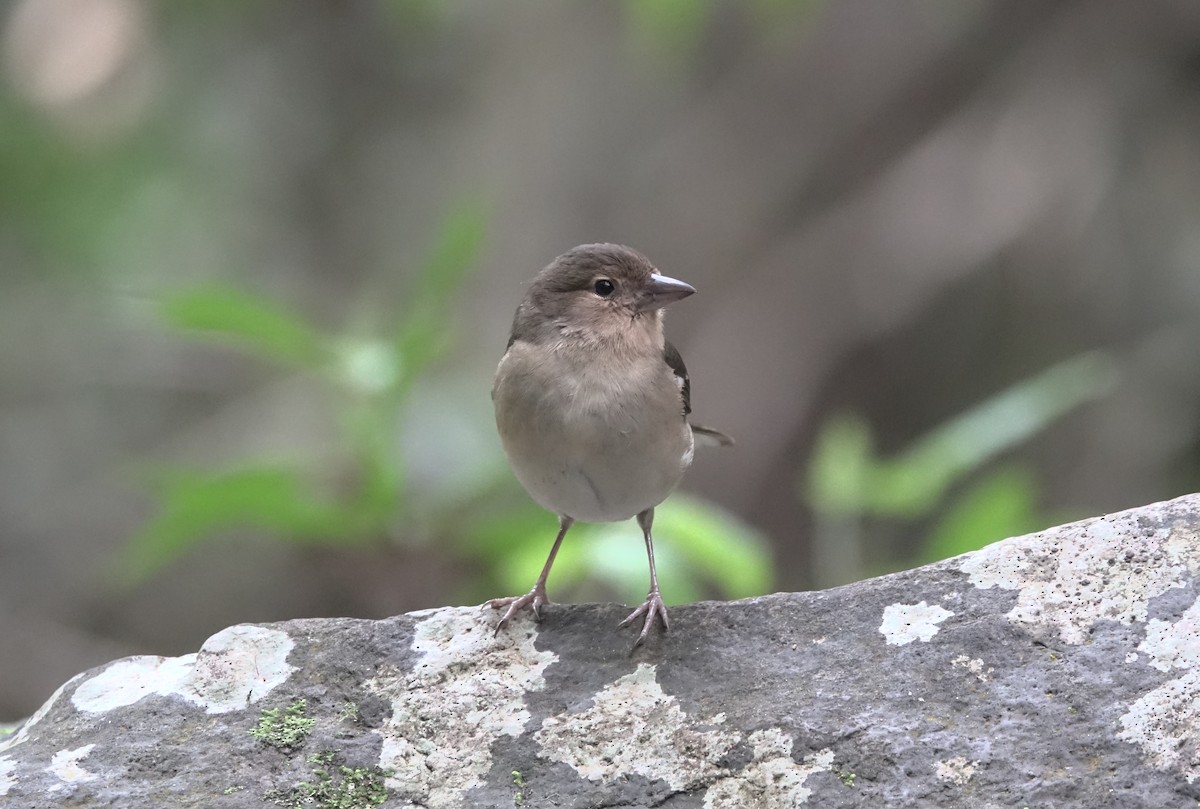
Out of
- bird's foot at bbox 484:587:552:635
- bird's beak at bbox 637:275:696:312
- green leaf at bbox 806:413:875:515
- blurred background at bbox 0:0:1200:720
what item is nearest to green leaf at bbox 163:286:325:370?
bird's beak at bbox 637:275:696:312

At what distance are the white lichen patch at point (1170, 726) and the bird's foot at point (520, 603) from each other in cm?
147

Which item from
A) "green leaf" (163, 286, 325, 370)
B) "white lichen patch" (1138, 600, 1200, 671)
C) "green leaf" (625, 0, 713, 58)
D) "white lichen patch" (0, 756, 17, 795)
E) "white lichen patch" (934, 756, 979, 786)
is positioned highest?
"green leaf" (625, 0, 713, 58)

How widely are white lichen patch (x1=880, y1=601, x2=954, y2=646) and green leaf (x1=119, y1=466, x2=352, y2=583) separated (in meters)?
2.06

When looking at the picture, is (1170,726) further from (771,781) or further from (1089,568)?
(771,781)

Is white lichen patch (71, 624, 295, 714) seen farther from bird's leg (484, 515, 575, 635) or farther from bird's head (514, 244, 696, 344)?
bird's head (514, 244, 696, 344)

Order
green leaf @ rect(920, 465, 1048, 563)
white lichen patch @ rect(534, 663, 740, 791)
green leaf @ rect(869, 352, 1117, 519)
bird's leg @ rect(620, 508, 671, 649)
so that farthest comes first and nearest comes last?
green leaf @ rect(869, 352, 1117, 519) → green leaf @ rect(920, 465, 1048, 563) → bird's leg @ rect(620, 508, 671, 649) → white lichen patch @ rect(534, 663, 740, 791)

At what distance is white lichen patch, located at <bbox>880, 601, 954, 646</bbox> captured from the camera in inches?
113

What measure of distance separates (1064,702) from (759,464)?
17.7 feet

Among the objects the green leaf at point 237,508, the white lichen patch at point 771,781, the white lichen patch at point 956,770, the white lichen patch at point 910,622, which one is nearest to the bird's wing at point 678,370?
the white lichen patch at point 910,622

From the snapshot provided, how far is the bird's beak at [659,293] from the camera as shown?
3.96 meters

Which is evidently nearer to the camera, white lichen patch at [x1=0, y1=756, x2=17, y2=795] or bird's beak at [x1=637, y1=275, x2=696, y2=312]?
white lichen patch at [x1=0, y1=756, x2=17, y2=795]

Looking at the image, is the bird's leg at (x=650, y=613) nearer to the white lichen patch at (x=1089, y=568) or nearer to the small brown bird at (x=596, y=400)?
the small brown bird at (x=596, y=400)

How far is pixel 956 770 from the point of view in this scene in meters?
2.52

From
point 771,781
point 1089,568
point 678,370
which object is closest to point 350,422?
point 678,370
